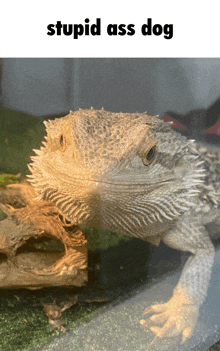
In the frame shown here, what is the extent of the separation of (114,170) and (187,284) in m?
0.77

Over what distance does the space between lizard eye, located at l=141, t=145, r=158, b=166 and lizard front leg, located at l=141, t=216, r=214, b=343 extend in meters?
0.44

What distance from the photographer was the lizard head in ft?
3.59

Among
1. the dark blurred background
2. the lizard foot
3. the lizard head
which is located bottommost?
the lizard foot

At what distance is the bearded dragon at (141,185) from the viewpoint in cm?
112

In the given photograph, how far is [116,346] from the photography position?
3.97 ft

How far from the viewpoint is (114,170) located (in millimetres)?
1083

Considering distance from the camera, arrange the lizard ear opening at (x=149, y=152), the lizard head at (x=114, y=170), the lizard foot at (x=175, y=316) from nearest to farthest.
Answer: the lizard head at (x=114, y=170) < the lizard ear opening at (x=149, y=152) < the lizard foot at (x=175, y=316)
